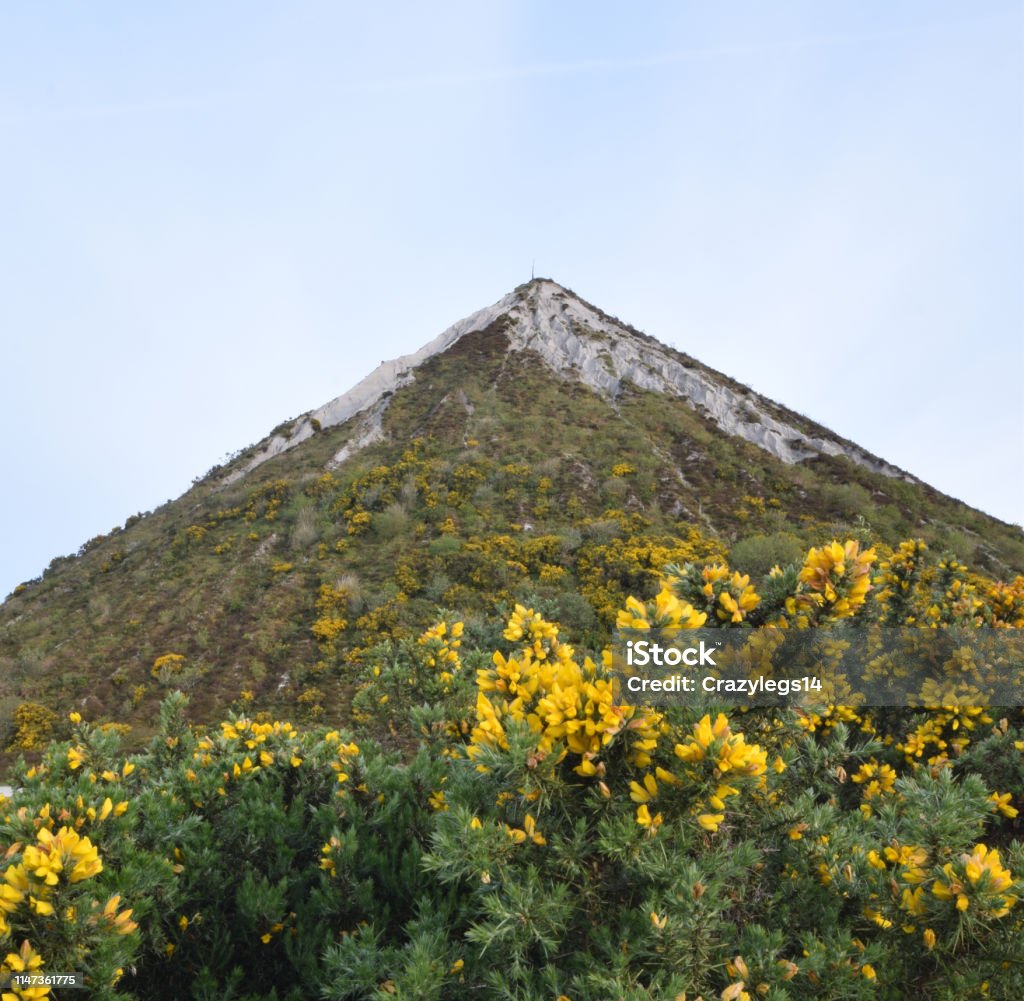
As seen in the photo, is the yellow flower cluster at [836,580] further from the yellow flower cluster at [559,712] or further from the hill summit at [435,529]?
the hill summit at [435,529]

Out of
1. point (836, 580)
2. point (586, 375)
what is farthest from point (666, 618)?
point (586, 375)

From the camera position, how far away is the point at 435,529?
58.4 ft

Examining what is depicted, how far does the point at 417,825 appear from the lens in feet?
10.7

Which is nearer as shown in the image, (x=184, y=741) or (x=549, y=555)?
(x=184, y=741)

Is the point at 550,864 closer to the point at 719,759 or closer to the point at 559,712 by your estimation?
the point at 559,712

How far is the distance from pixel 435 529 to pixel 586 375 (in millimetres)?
15854

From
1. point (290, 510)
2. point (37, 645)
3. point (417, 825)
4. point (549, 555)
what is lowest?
point (417, 825)

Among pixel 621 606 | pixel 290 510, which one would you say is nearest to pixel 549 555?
pixel 621 606

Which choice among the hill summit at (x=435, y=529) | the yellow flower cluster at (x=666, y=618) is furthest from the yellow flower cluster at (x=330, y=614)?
the yellow flower cluster at (x=666, y=618)

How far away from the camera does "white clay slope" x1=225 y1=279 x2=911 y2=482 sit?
87.0 feet

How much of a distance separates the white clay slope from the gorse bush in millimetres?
21326

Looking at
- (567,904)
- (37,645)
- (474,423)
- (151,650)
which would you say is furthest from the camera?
(474,423)

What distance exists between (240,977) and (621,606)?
38.8 ft

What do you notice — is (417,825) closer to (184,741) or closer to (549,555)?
(184,741)
